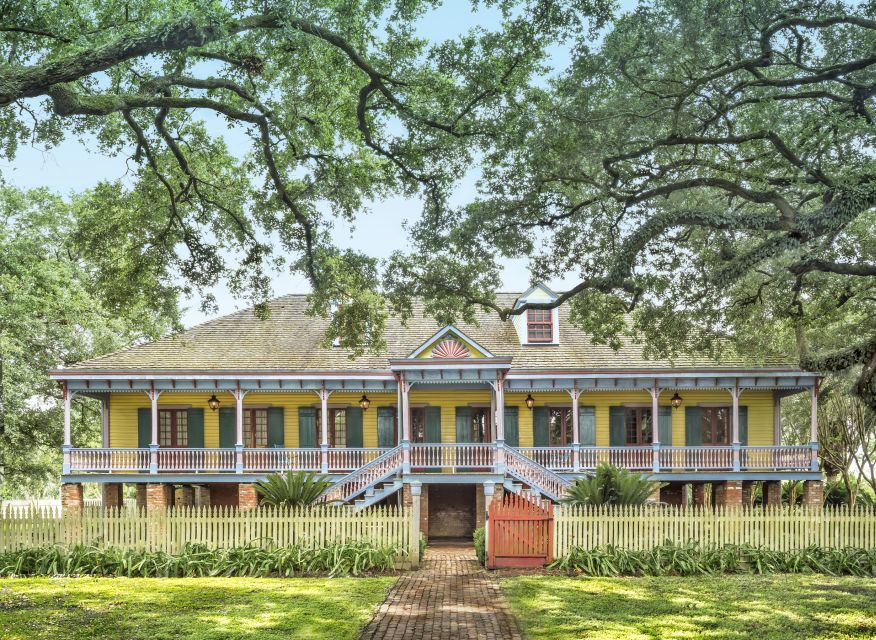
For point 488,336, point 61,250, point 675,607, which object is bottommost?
point 675,607

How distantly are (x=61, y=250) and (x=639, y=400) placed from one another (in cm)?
2333

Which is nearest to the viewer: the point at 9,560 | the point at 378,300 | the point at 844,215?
the point at 844,215

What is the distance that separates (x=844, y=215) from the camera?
14.8 m

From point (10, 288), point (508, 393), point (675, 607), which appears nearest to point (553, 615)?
point (675, 607)

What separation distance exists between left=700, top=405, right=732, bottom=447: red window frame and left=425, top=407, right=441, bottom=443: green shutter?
29.3ft

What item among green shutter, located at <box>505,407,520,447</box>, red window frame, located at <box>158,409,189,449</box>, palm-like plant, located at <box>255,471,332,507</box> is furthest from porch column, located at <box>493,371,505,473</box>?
red window frame, located at <box>158,409,189,449</box>

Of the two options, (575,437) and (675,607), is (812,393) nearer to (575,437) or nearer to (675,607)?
(575,437)

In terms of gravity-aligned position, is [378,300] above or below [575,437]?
above

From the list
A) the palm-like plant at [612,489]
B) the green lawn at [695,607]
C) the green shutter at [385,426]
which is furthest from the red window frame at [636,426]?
the green lawn at [695,607]

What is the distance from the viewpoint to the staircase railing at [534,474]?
2613 centimetres

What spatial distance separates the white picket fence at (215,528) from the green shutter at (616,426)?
1249 cm

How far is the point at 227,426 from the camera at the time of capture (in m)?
31.1

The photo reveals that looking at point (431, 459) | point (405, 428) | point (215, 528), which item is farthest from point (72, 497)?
point (431, 459)

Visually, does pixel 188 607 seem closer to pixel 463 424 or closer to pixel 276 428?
pixel 276 428
